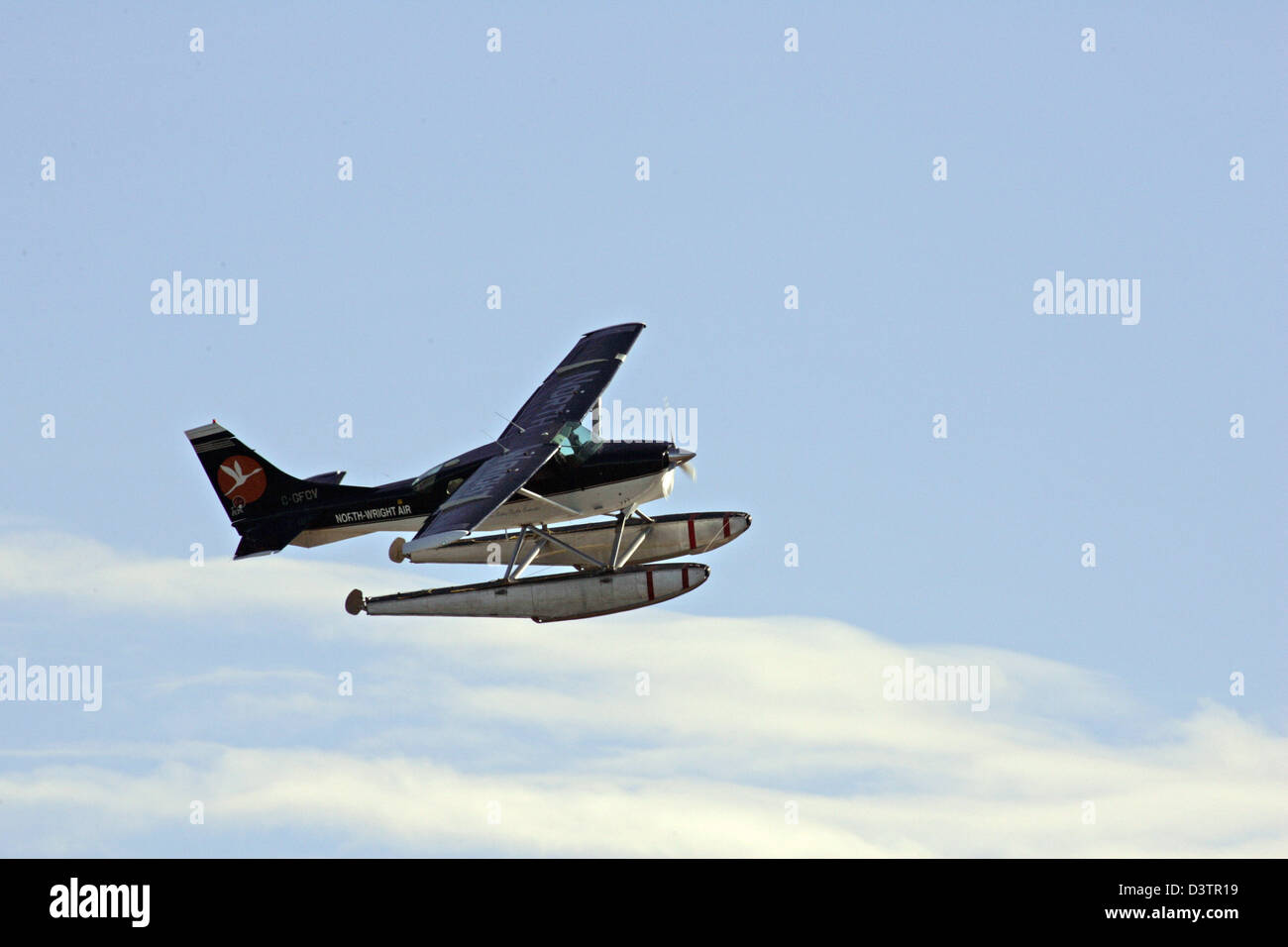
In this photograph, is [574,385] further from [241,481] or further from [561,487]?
[241,481]

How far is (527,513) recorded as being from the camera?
2132 inches

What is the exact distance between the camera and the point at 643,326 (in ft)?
199

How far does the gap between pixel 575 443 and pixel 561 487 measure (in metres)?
1.18

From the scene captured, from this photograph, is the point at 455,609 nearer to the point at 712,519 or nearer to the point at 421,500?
the point at 421,500

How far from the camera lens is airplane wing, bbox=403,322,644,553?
166 feet

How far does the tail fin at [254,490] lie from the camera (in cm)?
5575

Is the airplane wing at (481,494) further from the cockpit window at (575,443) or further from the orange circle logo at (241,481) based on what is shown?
the orange circle logo at (241,481)

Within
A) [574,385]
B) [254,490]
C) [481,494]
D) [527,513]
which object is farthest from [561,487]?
[254,490]

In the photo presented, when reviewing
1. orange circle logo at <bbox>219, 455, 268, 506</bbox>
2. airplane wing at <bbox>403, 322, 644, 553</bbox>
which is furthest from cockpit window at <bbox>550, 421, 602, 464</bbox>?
orange circle logo at <bbox>219, 455, 268, 506</bbox>

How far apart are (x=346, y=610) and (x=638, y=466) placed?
8115mm

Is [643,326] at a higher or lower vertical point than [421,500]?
higher

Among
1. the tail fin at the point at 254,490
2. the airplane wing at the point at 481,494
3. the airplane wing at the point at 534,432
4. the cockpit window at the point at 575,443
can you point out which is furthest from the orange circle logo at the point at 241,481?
the cockpit window at the point at 575,443
